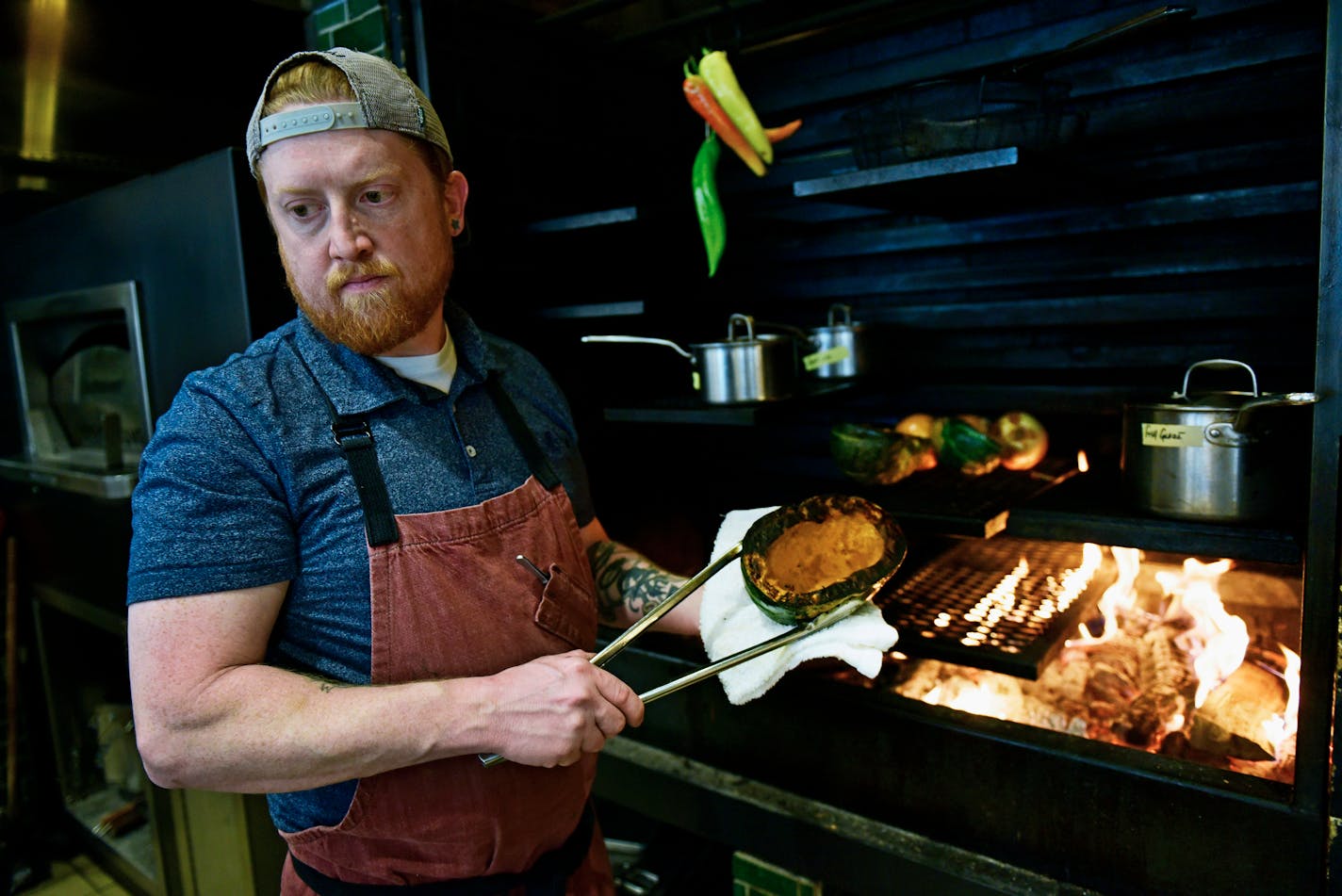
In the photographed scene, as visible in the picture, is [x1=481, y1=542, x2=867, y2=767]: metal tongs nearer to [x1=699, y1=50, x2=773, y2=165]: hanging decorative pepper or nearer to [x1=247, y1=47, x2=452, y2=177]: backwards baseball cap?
[x1=247, y1=47, x2=452, y2=177]: backwards baseball cap

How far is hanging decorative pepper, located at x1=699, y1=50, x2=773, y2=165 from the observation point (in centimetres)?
266

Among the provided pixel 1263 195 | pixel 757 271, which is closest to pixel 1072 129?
pixel 1263 195

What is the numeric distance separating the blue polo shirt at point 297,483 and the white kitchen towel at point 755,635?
46 centimetres

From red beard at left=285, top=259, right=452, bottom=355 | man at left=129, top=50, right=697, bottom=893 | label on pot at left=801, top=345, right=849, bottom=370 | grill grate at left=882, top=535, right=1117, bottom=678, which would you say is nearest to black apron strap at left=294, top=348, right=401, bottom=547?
man at left=129, top=50, right=697, bottom=893

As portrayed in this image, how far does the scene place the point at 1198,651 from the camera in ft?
7.95

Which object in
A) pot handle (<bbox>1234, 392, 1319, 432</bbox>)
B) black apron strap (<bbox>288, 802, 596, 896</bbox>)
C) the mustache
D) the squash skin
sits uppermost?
the mustache

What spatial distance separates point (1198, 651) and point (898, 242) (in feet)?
5.10

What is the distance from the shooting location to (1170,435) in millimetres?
1911

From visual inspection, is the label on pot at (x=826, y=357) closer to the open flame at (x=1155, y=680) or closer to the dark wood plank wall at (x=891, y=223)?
the dark wood plank wall at (x=891, y=223)

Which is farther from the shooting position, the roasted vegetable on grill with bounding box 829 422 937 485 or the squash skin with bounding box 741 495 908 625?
the roasted vegetable on grill with bounding box 829 422 937 485

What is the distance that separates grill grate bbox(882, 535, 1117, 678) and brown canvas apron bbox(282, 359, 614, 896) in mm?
905

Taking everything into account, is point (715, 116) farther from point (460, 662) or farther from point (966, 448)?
point (460, 662)

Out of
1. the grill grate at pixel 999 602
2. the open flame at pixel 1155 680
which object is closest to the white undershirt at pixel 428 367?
the grill grate at pixel 999 602

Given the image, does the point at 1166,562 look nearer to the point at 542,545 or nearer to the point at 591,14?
the point at 542,545
